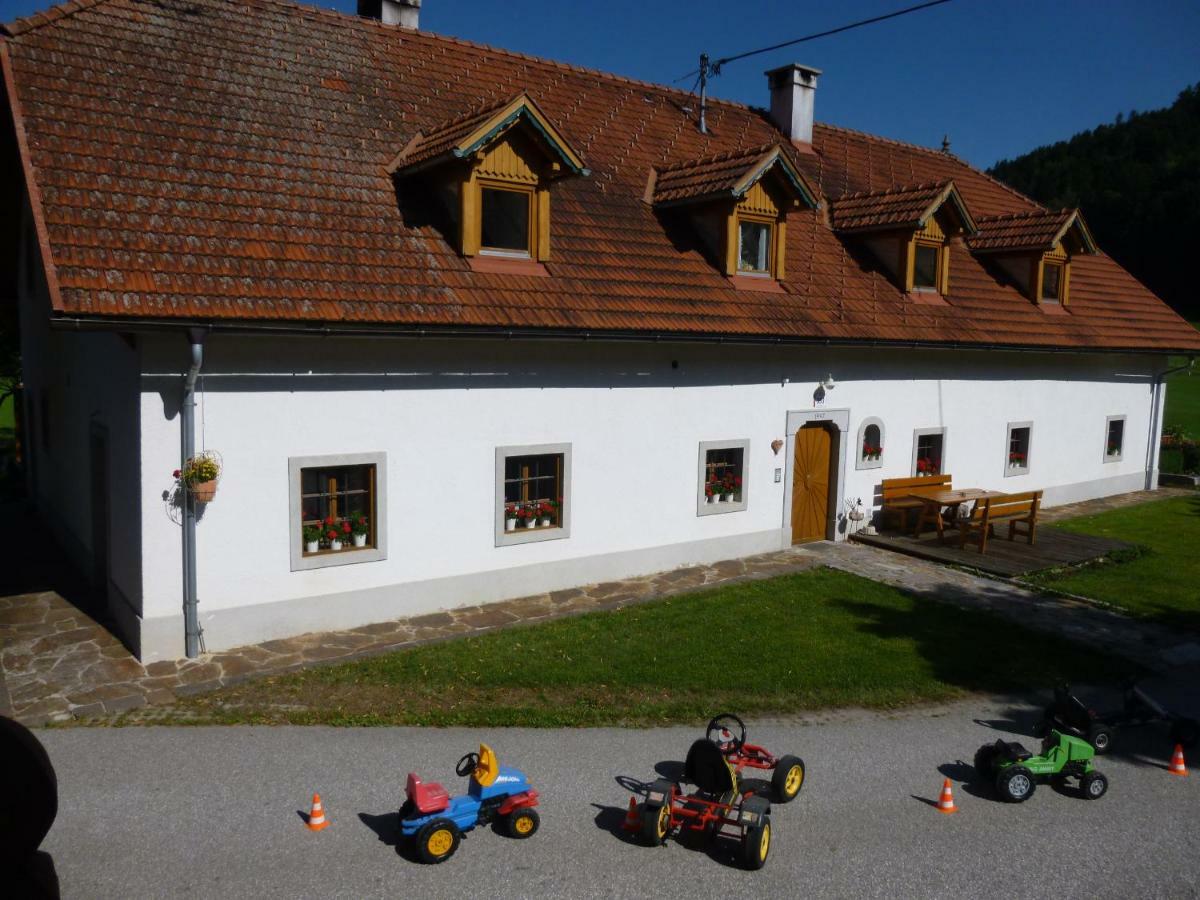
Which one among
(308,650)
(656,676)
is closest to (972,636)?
(656,676)

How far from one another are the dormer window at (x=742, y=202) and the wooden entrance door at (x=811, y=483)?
2.66m

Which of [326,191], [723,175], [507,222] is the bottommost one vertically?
[507,222]

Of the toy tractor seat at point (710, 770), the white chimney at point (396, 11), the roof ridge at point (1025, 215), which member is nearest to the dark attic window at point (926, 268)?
the roof ridge at point (1025, 215)

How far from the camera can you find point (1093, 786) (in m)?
7.38

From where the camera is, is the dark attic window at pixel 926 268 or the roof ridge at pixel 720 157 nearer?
the roof ridge at pixel 720 157

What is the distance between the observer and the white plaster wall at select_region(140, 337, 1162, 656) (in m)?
10.0

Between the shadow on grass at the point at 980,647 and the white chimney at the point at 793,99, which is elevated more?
the white chimney at the point at 793,99

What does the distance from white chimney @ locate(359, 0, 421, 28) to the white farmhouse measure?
0.09m

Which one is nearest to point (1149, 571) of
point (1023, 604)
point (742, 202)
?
point (1023, 604)

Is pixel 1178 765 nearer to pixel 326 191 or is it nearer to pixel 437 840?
pixel 437 840

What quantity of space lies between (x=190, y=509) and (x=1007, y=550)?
42.1 ft

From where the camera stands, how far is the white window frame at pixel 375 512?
10500 millimetres

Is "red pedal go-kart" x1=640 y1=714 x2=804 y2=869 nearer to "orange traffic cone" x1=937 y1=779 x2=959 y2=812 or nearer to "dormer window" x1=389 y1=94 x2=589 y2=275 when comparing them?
"orange traffic cone" x1=937 y1=779 x2=959 y2=812

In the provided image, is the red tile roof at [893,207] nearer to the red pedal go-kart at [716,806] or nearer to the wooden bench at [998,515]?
the wooden bench at [998,515]
